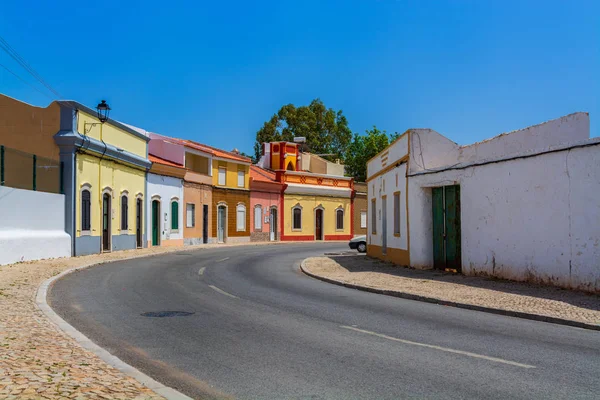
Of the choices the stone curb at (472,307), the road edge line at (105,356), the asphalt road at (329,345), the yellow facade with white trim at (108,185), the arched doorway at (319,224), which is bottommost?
the stone curb at (472,307)

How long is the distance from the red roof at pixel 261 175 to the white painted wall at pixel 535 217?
108 feet

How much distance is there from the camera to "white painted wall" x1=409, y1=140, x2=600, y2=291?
42.5ft

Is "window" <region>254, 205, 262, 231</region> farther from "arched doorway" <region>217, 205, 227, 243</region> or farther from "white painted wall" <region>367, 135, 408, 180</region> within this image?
"white painted wall" <region>367, 135, 408, 180</region>

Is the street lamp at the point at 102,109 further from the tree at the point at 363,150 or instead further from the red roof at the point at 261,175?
the tree at the point at 363,150

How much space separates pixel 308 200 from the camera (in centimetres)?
5475

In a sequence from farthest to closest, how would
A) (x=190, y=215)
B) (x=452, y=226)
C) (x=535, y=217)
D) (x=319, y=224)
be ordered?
(x=319, y=224), (x=190, y=215), (x=452, y=226), (x=535, y=217)

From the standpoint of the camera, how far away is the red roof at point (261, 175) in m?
51.3

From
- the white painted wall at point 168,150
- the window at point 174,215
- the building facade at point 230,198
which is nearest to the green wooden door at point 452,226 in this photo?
the window at point 174,215

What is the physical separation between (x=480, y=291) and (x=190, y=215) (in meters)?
30.4

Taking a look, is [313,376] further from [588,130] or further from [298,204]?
[298,204]

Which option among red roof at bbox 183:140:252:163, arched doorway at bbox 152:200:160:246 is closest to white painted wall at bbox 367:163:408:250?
arched doorway at bbox 152:200:160:246

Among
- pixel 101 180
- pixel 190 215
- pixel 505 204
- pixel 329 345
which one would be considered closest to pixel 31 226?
pixel 101 180

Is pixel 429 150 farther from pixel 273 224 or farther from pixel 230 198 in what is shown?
pixel 273 224

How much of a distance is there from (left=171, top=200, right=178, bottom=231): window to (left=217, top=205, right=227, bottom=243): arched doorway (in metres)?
6.81
